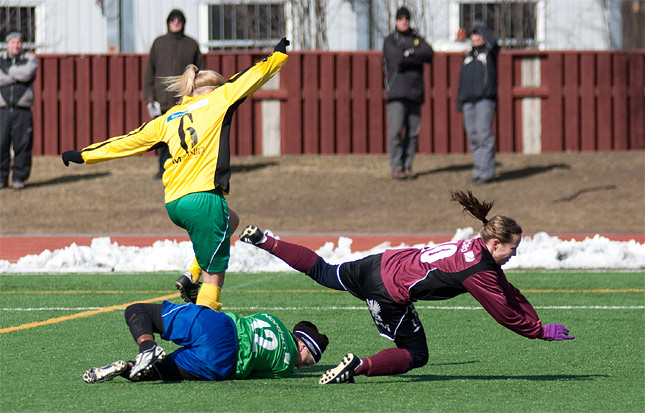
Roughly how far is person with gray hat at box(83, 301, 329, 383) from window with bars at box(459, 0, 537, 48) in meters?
21.2

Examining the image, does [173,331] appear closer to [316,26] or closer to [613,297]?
[613,297]

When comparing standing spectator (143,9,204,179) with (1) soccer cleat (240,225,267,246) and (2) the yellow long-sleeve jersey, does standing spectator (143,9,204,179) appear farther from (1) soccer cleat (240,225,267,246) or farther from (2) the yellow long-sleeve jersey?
(1) soccer cleat (240,225,267,246)

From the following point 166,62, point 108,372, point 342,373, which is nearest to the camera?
point 108,372

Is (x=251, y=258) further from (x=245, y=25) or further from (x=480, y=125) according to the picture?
(x=245, y=25)

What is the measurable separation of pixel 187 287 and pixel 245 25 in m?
19.0

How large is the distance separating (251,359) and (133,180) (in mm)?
14813

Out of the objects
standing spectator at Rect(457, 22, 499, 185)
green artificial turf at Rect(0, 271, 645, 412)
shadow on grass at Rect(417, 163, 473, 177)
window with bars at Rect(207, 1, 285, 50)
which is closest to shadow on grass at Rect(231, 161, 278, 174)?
shadow on grass at Rect(417, 163, 473, 177)

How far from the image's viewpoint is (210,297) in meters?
7.91

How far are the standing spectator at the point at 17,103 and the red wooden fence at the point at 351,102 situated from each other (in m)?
3.45

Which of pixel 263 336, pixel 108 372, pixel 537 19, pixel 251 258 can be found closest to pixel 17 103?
pixel 251 258

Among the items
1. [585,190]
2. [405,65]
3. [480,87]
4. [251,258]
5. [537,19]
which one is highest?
[537,19]

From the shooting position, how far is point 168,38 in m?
17.9

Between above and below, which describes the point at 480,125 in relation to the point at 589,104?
below

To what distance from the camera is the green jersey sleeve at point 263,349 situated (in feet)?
20.6
